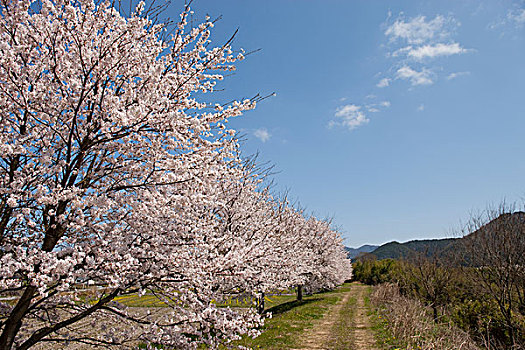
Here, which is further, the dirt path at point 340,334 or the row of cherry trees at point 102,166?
the dirt path at point 340,334

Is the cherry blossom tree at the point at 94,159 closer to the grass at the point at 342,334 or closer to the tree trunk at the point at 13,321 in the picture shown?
the tree trunk at the point at 13,321

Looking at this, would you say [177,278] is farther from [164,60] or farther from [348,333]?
[348,333]

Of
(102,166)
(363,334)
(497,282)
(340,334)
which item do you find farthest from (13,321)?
(497,282)

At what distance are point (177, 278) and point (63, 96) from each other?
2687mm

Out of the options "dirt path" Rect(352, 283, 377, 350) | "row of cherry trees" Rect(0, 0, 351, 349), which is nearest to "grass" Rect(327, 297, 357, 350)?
"dirt path" Rect(352, 283, 377, 350)

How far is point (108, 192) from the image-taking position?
3.77 metres

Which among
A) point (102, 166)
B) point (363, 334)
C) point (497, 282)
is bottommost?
point (363, 334)

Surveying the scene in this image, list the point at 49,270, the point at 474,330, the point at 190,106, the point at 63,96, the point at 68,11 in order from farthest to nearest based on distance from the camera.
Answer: the point at 474,330, the point at 190,106, the point at 63,96, the point at 68,11, the point at 49,270

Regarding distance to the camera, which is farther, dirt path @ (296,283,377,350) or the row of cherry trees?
dirt path @ (296,283,377,350)

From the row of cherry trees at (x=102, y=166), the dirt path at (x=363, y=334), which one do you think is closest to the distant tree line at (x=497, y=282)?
the dirt path at (x=363, y=334)

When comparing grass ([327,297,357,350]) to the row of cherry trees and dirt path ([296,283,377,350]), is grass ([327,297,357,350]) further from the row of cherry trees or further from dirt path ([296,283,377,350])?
the row of cherry trees

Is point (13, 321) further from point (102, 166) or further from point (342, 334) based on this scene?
point (342, 334)

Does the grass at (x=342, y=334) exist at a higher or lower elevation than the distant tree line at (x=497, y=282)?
lower

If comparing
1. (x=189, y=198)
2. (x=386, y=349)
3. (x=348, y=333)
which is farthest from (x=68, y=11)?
(x=348, y=333)
